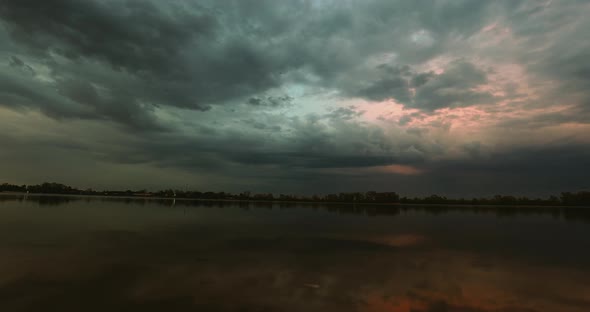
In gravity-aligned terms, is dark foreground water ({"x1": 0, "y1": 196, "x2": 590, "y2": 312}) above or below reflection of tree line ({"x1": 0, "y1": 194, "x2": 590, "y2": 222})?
above

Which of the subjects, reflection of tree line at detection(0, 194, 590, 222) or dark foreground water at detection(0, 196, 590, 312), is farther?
reflection of tree line at detection(0, 194, 590, 222)

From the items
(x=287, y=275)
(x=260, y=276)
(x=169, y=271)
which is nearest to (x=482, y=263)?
(x=287, y=275)

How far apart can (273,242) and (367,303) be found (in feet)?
48.7

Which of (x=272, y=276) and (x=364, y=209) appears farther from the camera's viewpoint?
(x=364, y=209)

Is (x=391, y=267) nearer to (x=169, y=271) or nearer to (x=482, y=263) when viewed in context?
(x=482, y=263)

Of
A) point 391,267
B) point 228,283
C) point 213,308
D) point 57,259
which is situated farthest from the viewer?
point 391,267

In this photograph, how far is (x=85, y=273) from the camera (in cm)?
1440

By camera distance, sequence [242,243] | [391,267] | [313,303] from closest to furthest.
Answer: [313,303], [391,267], [242,243]

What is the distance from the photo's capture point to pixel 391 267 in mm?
17984

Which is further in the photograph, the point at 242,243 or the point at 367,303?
the point at 242,243

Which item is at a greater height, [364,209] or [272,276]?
[272,276]

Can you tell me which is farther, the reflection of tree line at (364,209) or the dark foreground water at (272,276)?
the reflection of tree line at (364,209)

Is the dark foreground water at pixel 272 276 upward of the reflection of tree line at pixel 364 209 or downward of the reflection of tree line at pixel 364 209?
upward

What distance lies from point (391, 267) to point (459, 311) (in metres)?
6.84
